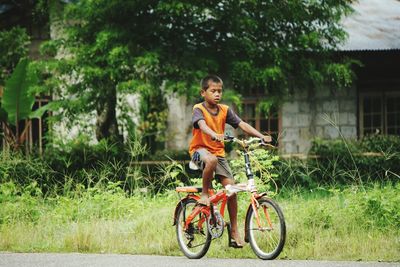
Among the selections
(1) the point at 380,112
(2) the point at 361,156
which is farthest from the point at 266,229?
(1) the point at 380,112

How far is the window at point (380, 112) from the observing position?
19.3m

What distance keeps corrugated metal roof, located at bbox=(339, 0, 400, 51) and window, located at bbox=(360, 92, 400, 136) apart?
1.61 meters

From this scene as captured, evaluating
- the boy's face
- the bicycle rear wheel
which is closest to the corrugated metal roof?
the bicycle rear wheel

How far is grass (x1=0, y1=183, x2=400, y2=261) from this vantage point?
747 centimetres

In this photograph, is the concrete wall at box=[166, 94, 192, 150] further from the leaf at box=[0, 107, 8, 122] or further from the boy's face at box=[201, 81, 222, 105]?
the boy's face at box=[201, 81, 222, 105]

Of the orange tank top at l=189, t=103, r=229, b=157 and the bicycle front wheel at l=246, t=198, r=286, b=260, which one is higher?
the orange tank top at l=189, t=103, r=229, b=157

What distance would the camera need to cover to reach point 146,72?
13.9m

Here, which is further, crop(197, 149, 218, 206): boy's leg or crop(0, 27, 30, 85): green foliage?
crop(0, 27, 30, 85): green foliage

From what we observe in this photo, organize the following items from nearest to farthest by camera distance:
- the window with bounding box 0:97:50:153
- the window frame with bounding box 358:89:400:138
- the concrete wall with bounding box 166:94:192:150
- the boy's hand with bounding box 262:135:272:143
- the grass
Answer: the boy's hand with bounding box 262:135:272:143, the grass, the concrete wall with bounding box 166:94:192:150, the window with bounding box 0:97:50:153, the window frame with bounding box 358:89:400:138

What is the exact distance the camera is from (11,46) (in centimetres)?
1712

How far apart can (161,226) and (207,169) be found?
1.97 metres

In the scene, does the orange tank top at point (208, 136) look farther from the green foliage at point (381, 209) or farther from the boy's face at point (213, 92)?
the green foliage at point (381, 209)

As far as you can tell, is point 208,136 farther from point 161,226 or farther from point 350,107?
point 350,107

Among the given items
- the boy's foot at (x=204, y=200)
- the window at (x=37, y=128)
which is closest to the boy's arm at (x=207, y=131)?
the boy's foot at (x=204, y=200)
